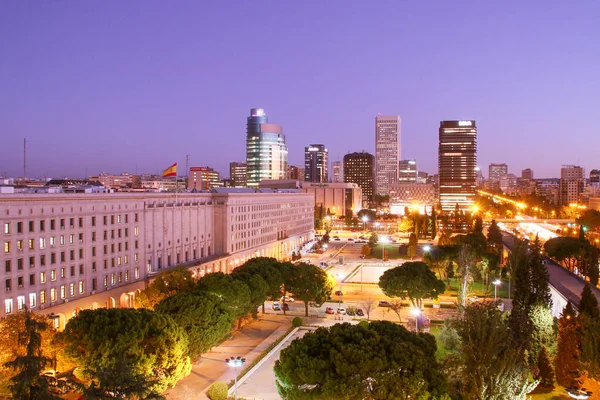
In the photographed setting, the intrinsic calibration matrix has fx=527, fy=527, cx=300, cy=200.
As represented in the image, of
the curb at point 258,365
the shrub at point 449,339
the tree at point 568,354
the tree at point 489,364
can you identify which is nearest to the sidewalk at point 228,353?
the curb at point 258,365

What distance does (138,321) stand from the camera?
128 feet

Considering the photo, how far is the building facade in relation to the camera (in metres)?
51.5

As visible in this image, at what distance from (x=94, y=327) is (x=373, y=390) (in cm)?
2094

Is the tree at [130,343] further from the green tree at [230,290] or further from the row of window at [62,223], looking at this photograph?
the row of window at [62,223]

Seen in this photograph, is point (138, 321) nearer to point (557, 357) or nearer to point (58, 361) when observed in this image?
point (58, 361)

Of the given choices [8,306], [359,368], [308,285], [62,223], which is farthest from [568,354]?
[62,223]

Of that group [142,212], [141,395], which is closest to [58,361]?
[141,395]

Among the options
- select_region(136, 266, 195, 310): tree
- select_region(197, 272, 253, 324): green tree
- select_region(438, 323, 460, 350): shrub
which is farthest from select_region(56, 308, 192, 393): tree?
select_region(438, 323, 460, 350): shrub

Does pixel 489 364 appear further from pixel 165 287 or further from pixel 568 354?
pixel 165 287

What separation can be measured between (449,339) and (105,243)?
41.1 meters

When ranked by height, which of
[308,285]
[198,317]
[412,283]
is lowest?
[308,285]

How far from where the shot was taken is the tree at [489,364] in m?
30.6

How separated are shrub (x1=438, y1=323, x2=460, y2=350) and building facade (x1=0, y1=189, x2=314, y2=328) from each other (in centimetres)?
3797

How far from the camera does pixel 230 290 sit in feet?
183
